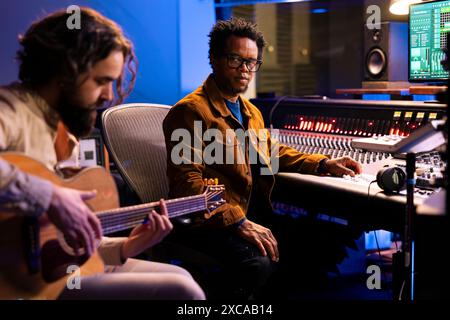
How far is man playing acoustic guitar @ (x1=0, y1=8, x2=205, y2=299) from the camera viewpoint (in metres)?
1.45

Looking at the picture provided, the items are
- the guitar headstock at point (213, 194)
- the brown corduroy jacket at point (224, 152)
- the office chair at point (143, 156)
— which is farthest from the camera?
the office chair at point (143, 156)

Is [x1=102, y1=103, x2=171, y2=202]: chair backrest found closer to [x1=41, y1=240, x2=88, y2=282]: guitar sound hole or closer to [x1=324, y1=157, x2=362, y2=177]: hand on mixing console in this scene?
[x1=324, y1=157, x2=362, y2=177]: hand on mixing console

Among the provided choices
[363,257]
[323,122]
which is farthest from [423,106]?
[363,257]

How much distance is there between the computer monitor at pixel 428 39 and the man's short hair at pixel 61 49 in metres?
1.69

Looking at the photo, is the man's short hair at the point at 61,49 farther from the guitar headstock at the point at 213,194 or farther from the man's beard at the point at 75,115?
the guitar headstock at the point at 213,194

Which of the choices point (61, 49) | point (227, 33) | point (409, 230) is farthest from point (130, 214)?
point (227, 33)

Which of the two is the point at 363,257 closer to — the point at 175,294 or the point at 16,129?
the point at 175,294

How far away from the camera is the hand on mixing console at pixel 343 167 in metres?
2.49

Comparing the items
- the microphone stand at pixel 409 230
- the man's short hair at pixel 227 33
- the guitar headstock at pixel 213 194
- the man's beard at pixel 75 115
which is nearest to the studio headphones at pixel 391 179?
the microphone stand at pixel 409 230

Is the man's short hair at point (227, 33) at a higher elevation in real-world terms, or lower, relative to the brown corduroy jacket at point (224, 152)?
higher

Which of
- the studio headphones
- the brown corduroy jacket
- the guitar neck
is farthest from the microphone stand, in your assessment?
the guitar neck

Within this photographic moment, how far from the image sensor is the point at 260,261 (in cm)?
224

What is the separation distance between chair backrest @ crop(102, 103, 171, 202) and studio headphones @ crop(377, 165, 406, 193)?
0.92 metres

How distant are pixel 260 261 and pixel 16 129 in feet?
3.58
